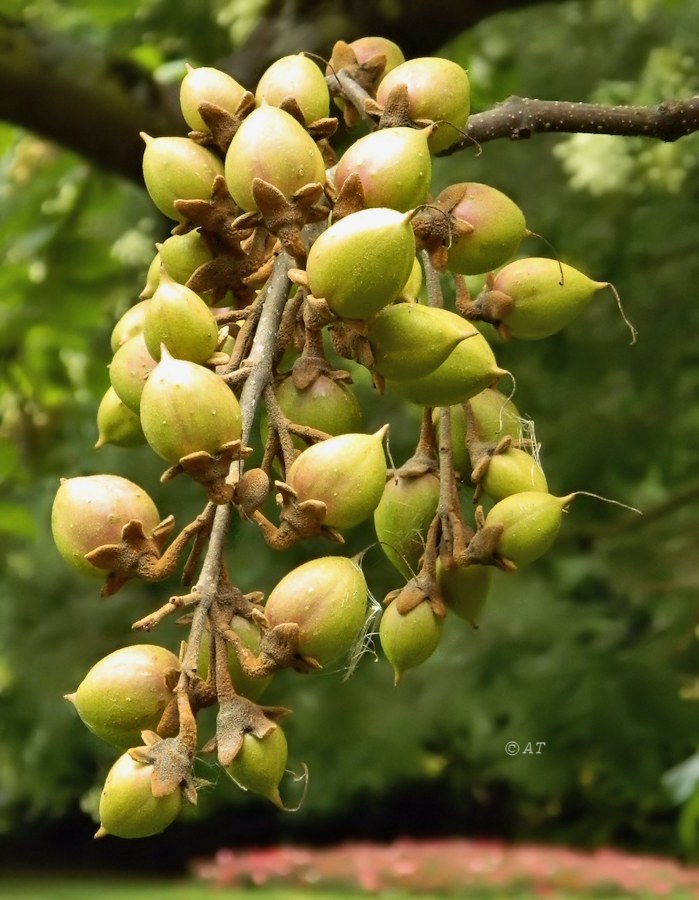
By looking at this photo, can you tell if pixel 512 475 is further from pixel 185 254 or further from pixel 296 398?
pixel 185 254

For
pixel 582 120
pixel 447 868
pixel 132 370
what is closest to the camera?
pixel 132 370

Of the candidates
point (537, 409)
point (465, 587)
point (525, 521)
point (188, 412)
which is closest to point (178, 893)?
point (537, 409)

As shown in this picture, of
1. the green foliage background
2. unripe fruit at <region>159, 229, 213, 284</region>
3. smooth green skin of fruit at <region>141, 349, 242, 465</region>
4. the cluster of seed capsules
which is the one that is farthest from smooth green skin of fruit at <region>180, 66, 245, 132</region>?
the green foliage background

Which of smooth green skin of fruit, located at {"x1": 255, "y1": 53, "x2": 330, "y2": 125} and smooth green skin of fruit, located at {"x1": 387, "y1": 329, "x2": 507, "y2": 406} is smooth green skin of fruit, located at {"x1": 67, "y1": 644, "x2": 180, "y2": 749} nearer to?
smooth green skin of fruit, located at {"x1": 387, "y1": 329, "x2": 507, "y2": 406}

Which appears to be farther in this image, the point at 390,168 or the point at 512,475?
the point at 512,475

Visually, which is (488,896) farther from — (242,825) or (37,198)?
(37,198)

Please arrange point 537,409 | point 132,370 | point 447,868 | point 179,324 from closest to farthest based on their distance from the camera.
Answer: point 179,324 → point 132,370 → point 537,409 → point 447,868

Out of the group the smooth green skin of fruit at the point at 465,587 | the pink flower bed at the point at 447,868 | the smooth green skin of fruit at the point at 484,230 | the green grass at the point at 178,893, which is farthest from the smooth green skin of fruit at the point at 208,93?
the green grass at the point at 178,893

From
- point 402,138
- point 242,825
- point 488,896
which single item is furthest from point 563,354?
point 242,825
